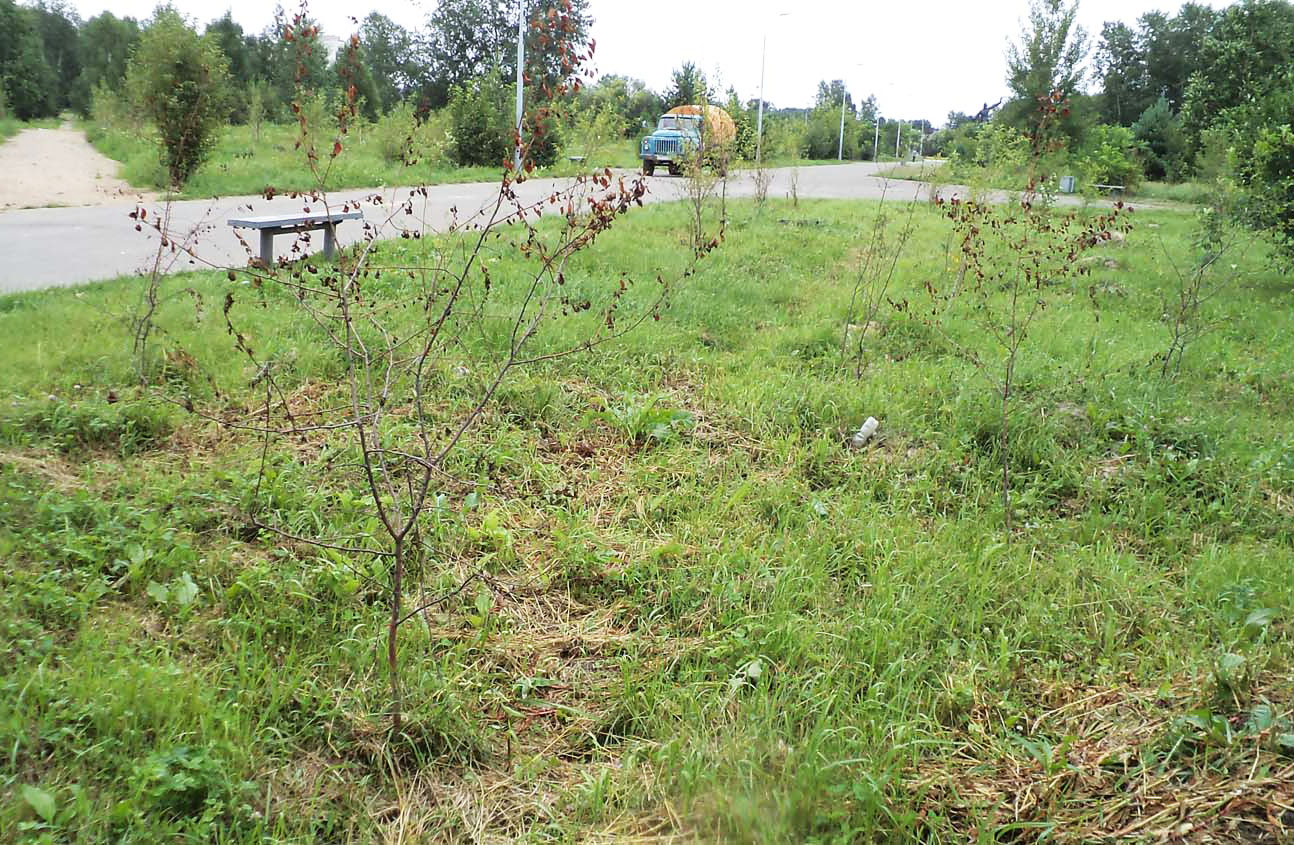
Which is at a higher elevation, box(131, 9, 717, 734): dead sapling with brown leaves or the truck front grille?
the truck front grille

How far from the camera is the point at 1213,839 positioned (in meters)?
2.12

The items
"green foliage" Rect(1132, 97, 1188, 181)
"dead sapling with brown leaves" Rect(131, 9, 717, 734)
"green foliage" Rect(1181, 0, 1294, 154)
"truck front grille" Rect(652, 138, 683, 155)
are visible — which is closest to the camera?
"dead sapling with brown leaves" Rect(131, 9, 717, 734)

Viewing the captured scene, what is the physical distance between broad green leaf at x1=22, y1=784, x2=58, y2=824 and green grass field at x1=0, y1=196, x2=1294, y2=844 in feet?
0.06

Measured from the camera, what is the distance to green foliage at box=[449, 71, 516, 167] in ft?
74.8

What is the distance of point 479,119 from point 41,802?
22.8m

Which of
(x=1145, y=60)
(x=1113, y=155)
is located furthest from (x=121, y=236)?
(x=1145, y=60)

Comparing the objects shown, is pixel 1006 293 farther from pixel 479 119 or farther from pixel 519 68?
pixel 479 119

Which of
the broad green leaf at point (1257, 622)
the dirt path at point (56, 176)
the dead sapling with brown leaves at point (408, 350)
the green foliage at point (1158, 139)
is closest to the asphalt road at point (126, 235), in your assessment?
the dead sapling with brown leaves at point (408, 350)

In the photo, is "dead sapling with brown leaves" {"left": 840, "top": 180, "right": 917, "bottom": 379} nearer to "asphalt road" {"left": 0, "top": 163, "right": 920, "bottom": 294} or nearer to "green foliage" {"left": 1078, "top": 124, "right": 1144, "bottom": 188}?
"asphalt road" {"left": 0, "top": 163, "right": 920, "bottom": 294}

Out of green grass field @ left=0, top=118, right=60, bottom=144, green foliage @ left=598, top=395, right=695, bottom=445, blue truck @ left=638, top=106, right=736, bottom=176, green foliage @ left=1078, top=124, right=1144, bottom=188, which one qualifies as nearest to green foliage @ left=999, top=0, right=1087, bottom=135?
green foliage @ left=1078, top=124, right=1144, bottom=188

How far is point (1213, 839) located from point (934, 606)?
4.09ft

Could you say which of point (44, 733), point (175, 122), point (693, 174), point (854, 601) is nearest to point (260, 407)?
point (44, 733)

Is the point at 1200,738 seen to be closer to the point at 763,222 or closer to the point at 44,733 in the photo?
the point at 44,733

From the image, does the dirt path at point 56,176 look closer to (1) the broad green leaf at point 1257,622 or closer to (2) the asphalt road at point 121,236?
(2) the asphalt road at point 121,236
